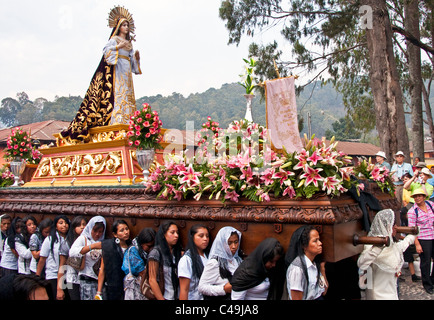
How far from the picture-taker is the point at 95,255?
166 inches

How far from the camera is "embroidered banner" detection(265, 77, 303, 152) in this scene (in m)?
5.36

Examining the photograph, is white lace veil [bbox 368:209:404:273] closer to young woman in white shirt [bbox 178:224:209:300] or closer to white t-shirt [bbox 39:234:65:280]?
young woman in white shirt [bbox 178:224:209:300]

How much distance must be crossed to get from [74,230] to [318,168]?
3032mm

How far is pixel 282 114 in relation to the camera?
17.9 ft

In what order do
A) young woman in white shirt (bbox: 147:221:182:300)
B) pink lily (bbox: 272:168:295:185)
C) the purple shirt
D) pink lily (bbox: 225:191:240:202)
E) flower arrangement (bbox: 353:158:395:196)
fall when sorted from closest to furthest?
pink lily (bbox: 272:168:295:185), pink lily (bbox: 225:191:240:202), young woman in white shirt (bbox: 147:221:182:300), flower arrangement (bbox: 353:158:395:196), the purple shirt

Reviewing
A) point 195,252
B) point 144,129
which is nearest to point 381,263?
point 195,252

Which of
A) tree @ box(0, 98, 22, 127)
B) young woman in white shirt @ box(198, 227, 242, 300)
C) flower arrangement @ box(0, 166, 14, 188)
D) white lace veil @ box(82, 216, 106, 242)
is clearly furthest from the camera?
tree @ box(0, 98, 22, 127)

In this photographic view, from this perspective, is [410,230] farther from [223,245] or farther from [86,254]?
[86,254]

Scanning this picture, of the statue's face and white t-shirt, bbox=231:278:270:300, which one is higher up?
the statue's face

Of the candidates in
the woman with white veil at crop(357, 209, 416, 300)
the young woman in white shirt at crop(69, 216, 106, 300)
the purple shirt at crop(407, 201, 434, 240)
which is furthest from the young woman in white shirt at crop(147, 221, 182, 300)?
the purple shirt at crop(407, 201, 434, 240)

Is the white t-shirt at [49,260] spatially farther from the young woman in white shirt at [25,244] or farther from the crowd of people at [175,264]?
the young woman in white shirt at [25,244]

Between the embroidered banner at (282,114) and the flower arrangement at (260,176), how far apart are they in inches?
69.3
